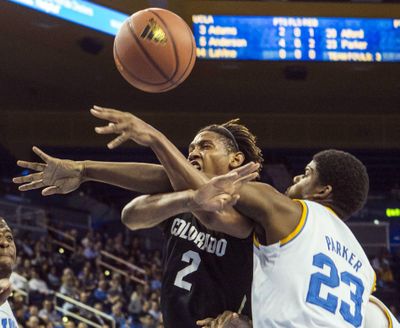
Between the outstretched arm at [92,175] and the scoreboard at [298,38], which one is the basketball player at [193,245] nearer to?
the outstretched arm at [92,175]

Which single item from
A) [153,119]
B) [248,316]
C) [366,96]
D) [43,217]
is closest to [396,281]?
[366,96]

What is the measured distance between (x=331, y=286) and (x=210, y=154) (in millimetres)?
715

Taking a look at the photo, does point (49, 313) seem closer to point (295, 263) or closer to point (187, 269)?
point (187, 269)

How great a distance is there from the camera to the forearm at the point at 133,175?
287 centimetres

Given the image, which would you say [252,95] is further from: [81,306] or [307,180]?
[307,180]

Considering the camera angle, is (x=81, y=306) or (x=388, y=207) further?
(x=388, y=207)

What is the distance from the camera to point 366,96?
14258mm

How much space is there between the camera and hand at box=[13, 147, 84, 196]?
2.95 m

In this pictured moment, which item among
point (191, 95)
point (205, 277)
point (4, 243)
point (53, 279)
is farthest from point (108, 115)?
point (191, 95)

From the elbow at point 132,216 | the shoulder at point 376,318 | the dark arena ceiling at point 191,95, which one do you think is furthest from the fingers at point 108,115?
the dark arena ceiling at point 191,95

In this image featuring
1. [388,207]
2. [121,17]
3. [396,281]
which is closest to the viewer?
[121,17]

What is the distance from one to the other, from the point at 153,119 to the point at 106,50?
8.66ft

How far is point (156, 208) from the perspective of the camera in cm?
274

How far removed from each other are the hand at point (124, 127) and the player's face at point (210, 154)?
0.46 metres
